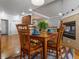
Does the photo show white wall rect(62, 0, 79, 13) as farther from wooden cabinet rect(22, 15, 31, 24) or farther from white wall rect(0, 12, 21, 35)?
white wall rect(0, 12, 21, 35)

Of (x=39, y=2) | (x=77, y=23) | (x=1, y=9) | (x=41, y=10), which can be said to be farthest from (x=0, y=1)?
(x=77, y=23)

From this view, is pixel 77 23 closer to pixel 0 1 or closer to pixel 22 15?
pixel 0 1

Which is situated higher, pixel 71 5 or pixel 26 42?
pixel 71 5

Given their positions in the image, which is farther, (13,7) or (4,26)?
(4,26)

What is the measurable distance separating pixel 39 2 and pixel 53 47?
2050 mm

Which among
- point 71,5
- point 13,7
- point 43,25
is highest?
point 13,7

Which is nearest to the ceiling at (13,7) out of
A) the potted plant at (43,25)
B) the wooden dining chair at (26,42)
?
the potted plant at (43,25)

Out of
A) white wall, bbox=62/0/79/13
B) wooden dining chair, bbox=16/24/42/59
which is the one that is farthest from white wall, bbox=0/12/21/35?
wooden dining chair, bbox=16/24/42/59

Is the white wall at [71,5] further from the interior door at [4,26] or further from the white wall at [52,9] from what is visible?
the interior door at [4,26]

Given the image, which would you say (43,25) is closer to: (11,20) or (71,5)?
(71,5)

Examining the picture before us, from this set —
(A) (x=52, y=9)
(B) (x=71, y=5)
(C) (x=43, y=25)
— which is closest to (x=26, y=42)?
(C) (x=43, y=25)

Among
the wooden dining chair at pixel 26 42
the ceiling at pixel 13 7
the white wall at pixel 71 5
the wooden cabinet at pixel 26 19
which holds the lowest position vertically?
the wooden dining chair at pixel 26 42

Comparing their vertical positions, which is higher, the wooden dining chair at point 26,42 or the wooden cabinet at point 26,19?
the wooden cabinet at point 26,19

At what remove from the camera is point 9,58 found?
3223 millimetres
